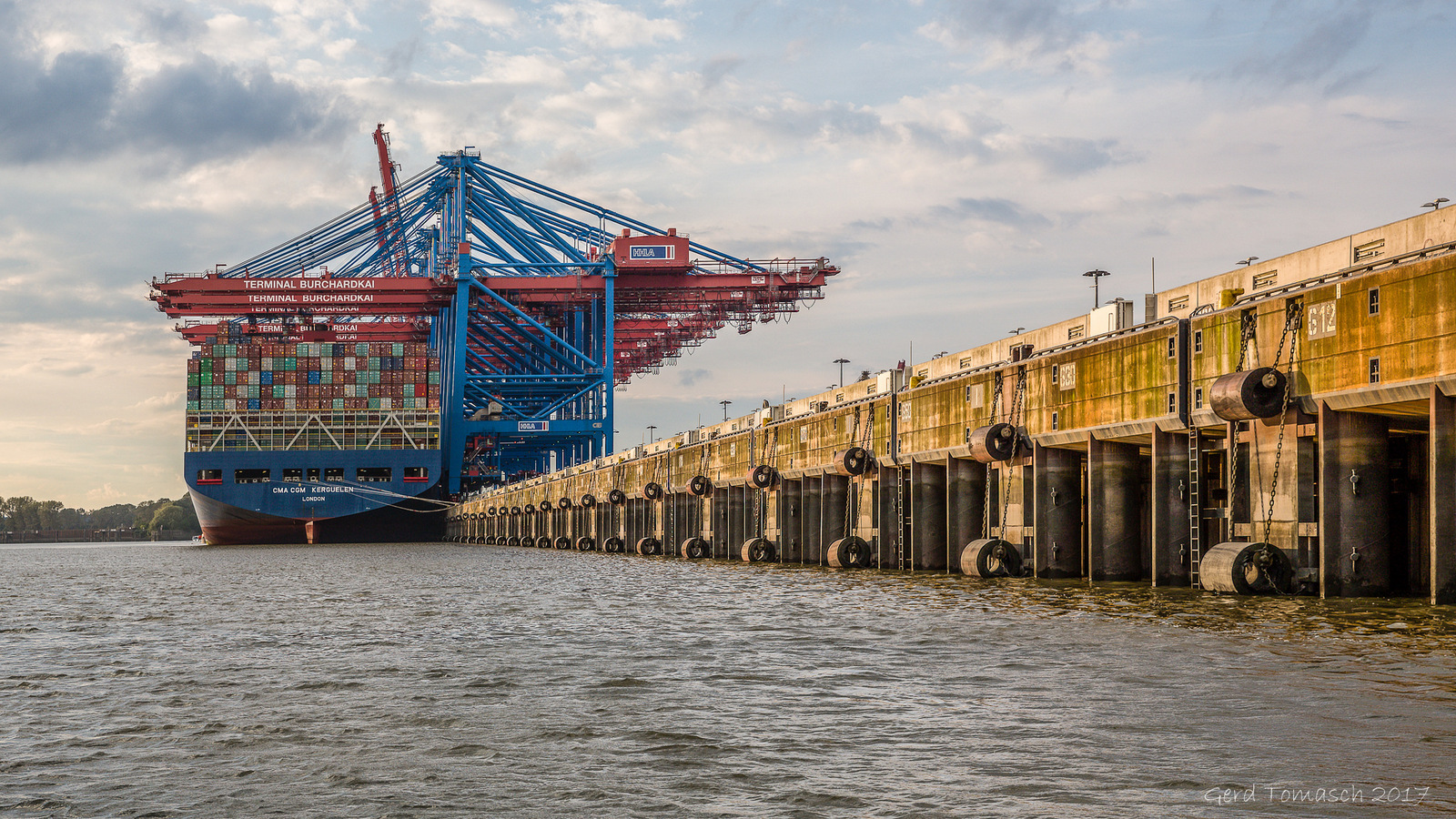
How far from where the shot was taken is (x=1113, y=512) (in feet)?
111

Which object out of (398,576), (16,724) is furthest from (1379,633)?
(398,576)

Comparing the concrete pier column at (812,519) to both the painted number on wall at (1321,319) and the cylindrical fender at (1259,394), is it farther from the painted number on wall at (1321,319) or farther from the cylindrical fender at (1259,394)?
the painted number on wall at (1321,319)

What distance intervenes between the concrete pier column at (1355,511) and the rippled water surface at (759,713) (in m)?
0.91

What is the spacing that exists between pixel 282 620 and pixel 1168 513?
20.4 m

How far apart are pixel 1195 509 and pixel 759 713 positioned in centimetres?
1790

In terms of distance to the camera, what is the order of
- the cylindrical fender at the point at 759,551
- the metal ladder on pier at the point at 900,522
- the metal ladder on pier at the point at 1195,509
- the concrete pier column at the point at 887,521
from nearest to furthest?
the metal ladder on pier at the point at 1195,509 < the metal ladder on pier at the point at 900,522 < the concrete pier column at the point at 887,521 < the cylindrical fender at the point at 759,551

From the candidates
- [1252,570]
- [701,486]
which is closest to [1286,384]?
[1252,570]

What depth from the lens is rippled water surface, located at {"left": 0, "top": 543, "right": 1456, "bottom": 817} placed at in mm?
10648

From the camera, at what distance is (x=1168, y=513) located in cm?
3098

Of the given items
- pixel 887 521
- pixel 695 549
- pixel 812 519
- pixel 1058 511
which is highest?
pixel 1058 511

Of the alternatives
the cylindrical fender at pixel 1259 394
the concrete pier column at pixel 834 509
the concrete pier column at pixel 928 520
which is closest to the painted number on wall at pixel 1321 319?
the cylindrical fender at pixel 1259 394

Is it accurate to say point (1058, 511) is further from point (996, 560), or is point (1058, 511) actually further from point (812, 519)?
point (812, 519)

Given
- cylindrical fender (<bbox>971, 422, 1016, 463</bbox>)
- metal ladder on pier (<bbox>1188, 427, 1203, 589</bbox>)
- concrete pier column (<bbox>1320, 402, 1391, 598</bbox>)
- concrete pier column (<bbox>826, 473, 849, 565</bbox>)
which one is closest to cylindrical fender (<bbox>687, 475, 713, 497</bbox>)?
concrete pier column (<bbox>826, 473, 849, 565</bbox>)

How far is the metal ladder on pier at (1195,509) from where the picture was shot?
2947cm
